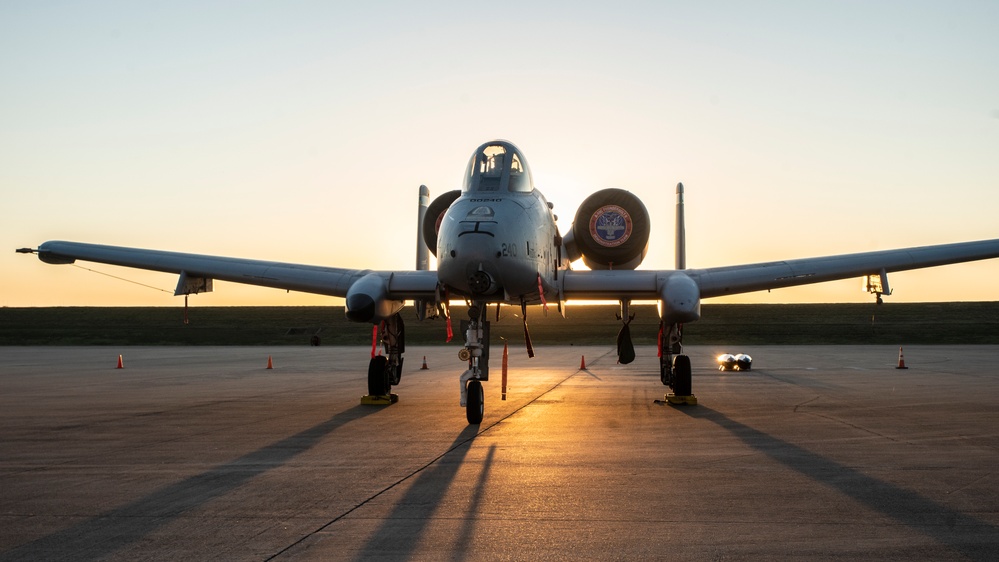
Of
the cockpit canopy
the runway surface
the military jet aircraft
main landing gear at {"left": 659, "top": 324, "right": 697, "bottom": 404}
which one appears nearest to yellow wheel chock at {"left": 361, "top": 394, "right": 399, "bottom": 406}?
the military jet aircraft

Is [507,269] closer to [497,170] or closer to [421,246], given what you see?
[497,170]

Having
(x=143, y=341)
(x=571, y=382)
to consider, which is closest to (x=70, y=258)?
(x=571, y=382)

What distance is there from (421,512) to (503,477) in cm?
199

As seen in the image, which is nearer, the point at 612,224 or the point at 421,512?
the point at 421,512

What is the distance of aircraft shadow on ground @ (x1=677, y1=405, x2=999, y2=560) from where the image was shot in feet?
23.1

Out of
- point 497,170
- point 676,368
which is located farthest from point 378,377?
point 676,368

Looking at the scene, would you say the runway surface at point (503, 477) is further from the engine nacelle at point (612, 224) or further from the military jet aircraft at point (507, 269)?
the engine nacelle at point (612, 224)

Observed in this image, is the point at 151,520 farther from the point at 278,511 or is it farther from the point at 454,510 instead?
the point at 454,510

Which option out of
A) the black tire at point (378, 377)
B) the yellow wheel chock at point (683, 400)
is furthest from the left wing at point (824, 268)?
the black tire at point (378, 377)

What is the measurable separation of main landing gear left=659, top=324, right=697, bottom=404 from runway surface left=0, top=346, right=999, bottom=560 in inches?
21.1

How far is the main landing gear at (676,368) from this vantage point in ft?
63.0

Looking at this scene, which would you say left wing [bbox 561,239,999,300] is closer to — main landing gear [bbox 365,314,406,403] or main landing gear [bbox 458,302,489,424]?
main landing gear [bbox 458,302,489,424]

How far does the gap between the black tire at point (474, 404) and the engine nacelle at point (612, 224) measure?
622 centimetres

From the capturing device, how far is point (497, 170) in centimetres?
1591
